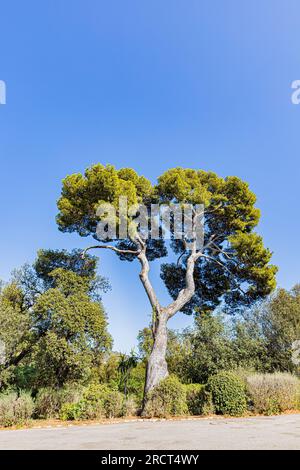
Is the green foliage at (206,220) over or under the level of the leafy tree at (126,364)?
over

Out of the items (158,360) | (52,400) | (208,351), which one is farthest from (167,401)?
(208,351)

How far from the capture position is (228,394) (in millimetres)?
11703

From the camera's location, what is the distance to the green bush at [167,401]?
469 inches

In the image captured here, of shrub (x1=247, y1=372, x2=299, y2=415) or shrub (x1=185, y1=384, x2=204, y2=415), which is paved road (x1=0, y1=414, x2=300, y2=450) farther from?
shrub (x1=185, y1=384, x2=204, y2=415)

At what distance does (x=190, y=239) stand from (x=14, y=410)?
12.1 meters

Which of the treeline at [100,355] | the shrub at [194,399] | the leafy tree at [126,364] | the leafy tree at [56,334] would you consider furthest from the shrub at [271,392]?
the leafy tree at [126,364]

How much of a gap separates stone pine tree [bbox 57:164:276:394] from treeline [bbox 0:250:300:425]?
151cm

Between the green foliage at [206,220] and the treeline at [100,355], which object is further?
the green foliage at [206,220]

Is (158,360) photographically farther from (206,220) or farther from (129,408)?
(206,220)

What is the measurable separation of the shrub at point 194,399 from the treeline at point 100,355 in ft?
0.11

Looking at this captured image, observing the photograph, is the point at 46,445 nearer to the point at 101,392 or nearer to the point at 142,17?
the point at 101,392

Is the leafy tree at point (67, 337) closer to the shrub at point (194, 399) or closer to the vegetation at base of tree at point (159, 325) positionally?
the vegetation at base of tree at point (159, 325)

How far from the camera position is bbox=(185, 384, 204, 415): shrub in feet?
40.7

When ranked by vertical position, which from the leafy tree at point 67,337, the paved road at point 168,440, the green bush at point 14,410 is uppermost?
the leafy tree at point 67,337
